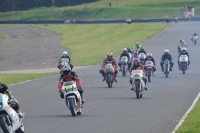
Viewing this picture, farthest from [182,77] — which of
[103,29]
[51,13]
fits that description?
[51,13]

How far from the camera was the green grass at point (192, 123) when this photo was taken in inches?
491

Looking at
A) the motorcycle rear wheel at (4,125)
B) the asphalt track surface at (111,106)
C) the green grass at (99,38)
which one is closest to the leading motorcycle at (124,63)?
the asphalt track surface at (111,106)

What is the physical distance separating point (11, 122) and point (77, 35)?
58.1m

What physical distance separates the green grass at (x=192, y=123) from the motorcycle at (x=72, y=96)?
112 inches

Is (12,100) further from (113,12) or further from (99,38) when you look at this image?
(113,12)

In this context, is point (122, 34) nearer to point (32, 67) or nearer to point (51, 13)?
point (32, 67)

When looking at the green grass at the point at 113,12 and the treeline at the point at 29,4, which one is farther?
the treeline at the point at 29,4

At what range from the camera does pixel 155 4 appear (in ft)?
359

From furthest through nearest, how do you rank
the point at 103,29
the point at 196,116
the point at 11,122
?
1. the point at 103,29
2. the point at 196,116
3. the point at 11,122

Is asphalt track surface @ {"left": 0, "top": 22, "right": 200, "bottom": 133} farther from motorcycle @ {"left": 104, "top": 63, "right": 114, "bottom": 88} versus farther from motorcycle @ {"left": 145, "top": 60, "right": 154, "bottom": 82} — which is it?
motorcycle @ {"left": 145, "top": 60, "right": 154, "bottom": 82}

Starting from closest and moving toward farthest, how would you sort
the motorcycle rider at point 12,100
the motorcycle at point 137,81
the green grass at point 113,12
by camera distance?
the motorcycle rider at point 12,100 → the motorcycle at point 137,81 → the green grass at point 113,12

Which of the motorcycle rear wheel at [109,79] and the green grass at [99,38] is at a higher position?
the motorcycle rear wheel at [109,79]

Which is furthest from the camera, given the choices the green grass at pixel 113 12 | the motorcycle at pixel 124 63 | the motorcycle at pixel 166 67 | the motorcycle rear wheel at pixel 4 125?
the green grass at pixel 113 12

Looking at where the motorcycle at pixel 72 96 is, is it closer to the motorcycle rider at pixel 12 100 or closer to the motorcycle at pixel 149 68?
the motorcycle rider at pixel 12 100
